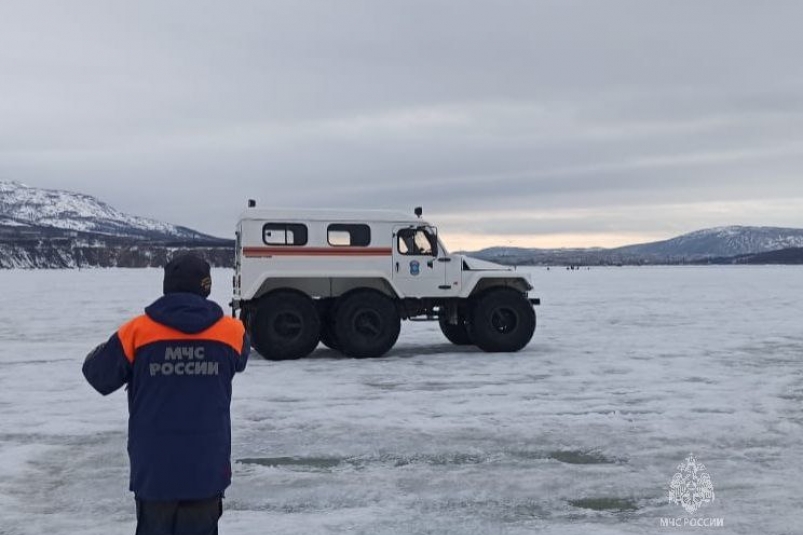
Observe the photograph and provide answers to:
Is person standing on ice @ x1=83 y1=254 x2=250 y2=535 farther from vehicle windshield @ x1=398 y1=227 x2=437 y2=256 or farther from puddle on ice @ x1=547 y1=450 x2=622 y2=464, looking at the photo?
vehicle windshield @ x1=398 y1=227 x2=437 y2=256

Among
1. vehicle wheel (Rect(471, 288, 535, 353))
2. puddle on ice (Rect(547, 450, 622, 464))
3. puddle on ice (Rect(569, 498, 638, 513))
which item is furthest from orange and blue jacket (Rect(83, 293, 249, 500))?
vehicle wheel (Rect(471, 288, 535, 353))

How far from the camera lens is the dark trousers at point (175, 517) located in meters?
3.41

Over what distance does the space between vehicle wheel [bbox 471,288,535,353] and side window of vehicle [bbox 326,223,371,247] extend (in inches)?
90.8

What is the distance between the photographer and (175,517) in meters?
3.43

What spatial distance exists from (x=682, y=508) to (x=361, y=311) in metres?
8.21

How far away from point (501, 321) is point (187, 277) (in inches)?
436

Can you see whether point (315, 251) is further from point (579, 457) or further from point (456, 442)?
point (579, 457)

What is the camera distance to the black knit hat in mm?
3463

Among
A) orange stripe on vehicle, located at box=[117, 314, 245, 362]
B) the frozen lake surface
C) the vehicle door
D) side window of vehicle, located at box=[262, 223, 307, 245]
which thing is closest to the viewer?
orange stripe on vehicle, located at box=[117, 314, 245, 362]

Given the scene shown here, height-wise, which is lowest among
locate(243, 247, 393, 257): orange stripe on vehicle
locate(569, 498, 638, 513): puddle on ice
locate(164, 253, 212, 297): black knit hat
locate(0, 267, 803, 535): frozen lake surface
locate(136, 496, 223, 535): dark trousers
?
locate(569, 498, 638, 513): puddle on ice

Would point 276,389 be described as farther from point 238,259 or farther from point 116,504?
point 116,504

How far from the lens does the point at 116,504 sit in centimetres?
572

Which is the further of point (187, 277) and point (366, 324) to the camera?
point (366, 324)

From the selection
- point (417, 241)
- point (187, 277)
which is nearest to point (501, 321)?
point (417, 241)
